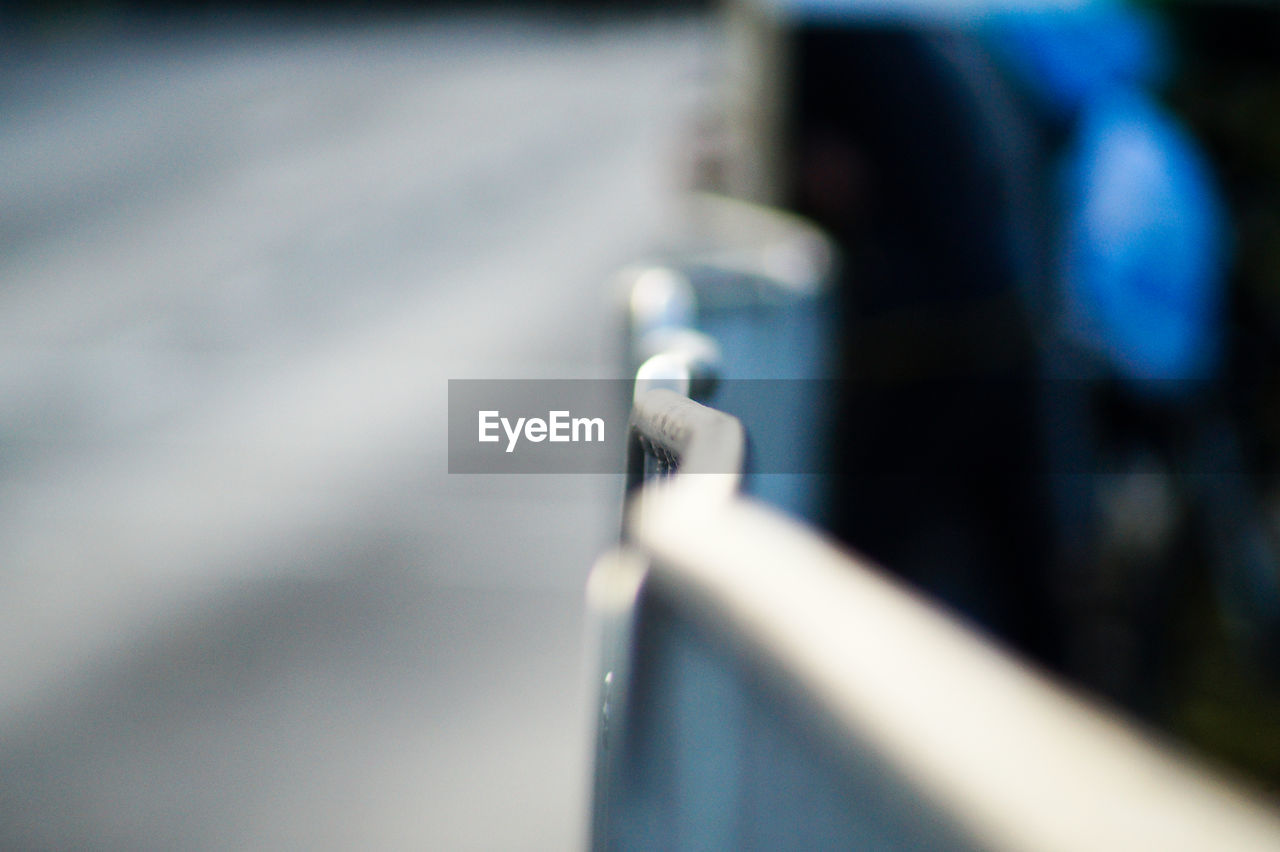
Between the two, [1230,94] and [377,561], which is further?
[377,561]

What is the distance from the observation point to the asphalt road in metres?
3.30

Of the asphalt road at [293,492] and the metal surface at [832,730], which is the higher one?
the metal surface at [832,730]

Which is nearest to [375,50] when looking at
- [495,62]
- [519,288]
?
[495,62]

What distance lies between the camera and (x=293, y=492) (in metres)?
5.39

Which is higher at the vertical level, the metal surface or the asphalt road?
the metal surface

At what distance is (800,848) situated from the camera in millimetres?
502

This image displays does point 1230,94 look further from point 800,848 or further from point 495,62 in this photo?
point 495,62

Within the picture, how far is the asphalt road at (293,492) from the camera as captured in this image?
3.30 m

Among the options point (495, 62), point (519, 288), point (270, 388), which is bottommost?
point (270, 388)

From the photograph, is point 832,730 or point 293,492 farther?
point 293,492

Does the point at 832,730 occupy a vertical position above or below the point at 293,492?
above

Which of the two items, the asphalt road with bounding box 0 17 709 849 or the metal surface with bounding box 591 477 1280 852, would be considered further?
the asphalt road with bounding box 0 17 709 849

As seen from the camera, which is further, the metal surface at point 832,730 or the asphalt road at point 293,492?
the asphalt road at point 293,492

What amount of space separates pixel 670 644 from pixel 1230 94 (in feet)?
12.8
